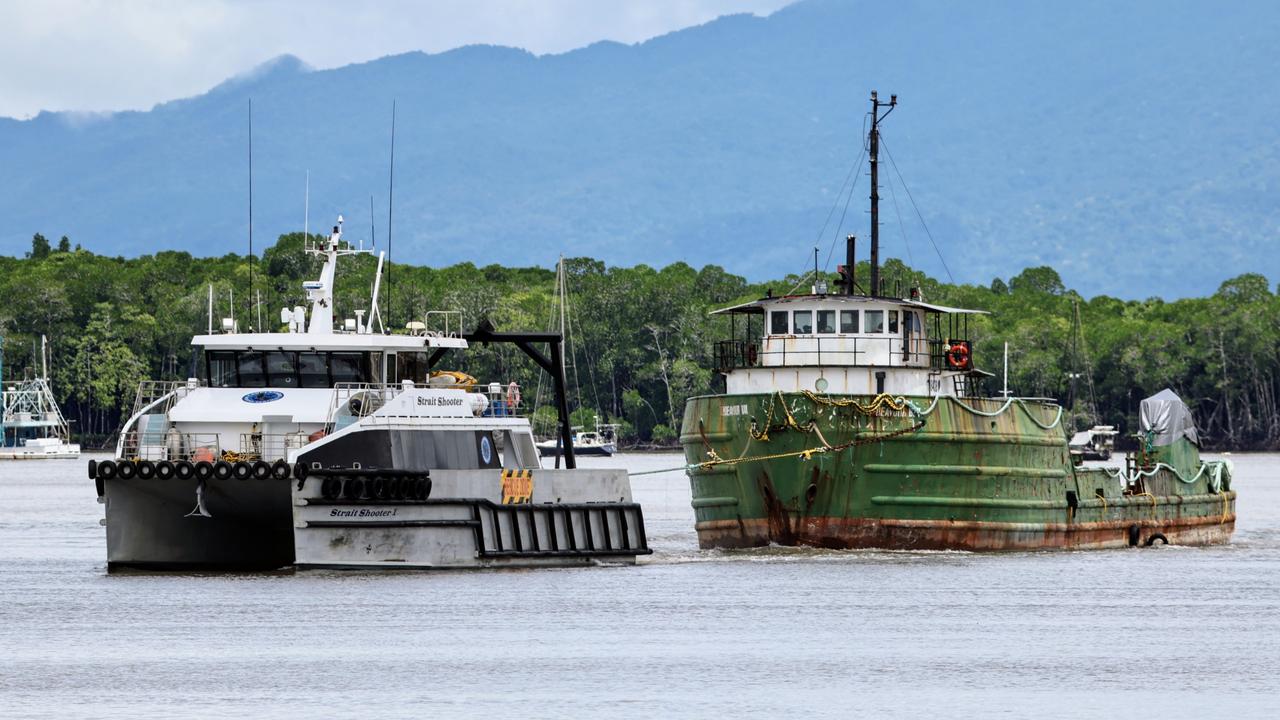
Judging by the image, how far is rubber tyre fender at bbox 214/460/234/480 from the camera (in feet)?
131

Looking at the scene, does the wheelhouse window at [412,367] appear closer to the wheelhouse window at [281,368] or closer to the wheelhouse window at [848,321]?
the wheelhouse window at [281,368]

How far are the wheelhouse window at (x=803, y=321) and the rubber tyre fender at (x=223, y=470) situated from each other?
14640mm

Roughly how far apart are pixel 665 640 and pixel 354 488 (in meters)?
6.99

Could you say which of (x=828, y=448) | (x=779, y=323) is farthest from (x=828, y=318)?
(x=828, y=448)

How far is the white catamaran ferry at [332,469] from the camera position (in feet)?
133

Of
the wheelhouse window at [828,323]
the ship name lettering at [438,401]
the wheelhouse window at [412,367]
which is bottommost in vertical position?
the ship name lettering at [438,401]

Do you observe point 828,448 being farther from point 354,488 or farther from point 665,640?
point 665,640

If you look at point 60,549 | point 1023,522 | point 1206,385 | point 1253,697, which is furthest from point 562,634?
point 1206,385

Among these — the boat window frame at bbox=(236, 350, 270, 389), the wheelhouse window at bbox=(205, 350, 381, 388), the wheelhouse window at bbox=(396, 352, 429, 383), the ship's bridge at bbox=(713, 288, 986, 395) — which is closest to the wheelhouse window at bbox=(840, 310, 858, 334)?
the ship's bridge at bbox=(713, 288, 986, 395)

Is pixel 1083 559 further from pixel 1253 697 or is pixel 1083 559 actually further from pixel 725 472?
pixel 1253 697

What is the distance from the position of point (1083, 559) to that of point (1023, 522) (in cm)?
261

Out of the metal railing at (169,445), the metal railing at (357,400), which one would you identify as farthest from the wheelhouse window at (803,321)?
the metal railing at (169,445)

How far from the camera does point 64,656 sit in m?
34.4

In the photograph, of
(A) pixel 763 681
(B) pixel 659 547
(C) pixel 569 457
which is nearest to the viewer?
(A) pixel 763 681
